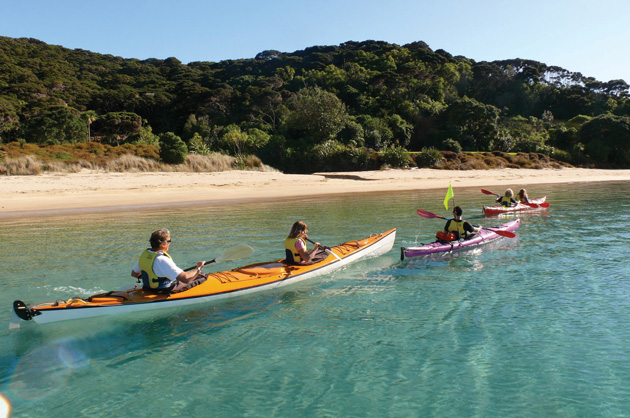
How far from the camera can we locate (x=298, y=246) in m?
7.52

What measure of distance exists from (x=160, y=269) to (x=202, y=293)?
0.77 meters

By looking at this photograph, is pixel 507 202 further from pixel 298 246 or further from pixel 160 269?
pixel 160 269

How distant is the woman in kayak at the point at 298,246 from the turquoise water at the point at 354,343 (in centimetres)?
49

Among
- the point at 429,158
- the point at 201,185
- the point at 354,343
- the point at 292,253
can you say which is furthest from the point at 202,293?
the point at 429,158

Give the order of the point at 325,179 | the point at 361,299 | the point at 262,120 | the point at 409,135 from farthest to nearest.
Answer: the point at 262,120 → the point at 409,135 → the point at 325,179 → the point at 361,299

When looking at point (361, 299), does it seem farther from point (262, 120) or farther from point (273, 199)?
point (262, 120)

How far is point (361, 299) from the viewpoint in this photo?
22.2 ft

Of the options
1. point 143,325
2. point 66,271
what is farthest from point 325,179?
point 143,325

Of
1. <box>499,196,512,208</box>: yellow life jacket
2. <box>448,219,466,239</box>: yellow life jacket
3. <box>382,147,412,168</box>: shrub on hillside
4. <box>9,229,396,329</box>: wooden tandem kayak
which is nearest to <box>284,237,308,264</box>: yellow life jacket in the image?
<box>9,229,396,329</box>: wooden tandem kayak

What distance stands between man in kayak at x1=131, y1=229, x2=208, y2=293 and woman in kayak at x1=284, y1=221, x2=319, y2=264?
1.98 metres

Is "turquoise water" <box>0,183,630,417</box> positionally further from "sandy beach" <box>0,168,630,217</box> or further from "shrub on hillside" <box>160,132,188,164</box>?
"shrub on hillside" <box>160,132,188,164</box>

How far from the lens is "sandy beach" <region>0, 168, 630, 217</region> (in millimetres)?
17828

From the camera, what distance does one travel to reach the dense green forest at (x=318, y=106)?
33688mm

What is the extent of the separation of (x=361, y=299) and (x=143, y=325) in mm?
3164
